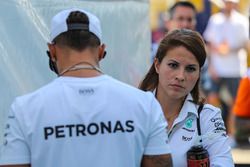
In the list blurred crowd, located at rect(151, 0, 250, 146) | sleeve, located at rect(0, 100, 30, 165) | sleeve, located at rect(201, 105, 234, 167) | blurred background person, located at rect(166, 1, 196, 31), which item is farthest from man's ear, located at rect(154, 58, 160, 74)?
blurred crowd, located at rect(151, 0, 250, 146)

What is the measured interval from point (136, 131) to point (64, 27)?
1.49 ft

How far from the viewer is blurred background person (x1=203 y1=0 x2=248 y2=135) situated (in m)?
9.40

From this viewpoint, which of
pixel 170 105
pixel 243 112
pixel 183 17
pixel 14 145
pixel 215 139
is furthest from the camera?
pixel 243 112

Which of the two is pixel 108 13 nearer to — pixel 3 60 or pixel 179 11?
pixel 3 60

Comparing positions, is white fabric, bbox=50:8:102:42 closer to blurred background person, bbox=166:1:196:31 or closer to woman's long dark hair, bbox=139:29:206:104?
woman's long dark hair, bbox=139:29:206:104

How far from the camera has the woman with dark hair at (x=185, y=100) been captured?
3.43 m

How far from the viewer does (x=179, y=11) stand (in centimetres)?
723

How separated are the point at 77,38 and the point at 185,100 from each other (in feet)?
3.79

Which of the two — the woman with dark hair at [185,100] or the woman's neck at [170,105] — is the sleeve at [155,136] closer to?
the woman with dark hair at [185,100]

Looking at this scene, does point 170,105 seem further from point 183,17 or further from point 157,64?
point 183,17

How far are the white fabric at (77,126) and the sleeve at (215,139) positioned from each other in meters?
0.83

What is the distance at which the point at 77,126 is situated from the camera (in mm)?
2566

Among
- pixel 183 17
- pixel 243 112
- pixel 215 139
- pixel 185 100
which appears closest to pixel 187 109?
pixel 185 100

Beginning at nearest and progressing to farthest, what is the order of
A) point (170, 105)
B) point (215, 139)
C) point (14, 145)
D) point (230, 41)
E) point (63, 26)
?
point (14, 145) → point (63, 26) → point (215, 139) → point (170, 105) → point (230, 41)
